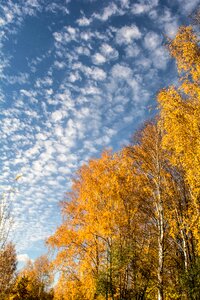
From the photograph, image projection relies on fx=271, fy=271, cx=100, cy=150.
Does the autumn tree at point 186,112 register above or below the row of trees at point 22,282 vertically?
above

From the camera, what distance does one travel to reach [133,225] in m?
15.8

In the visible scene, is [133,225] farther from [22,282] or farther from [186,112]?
[22,282]

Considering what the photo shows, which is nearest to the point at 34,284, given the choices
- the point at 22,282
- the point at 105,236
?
the point at 22,282

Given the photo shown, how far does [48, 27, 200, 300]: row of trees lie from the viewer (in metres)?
12.7

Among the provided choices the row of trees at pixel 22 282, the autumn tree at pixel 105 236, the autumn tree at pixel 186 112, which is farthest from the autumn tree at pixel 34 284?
the autumn tree at pixel 186 112

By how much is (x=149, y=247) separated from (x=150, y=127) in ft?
21.9

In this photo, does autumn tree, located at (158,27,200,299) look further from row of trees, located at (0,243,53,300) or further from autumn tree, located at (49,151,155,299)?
row of trees, located at (0,243,53,300)

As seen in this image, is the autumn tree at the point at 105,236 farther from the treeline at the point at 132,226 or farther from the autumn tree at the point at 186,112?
the autumn tree at the point at 186,112

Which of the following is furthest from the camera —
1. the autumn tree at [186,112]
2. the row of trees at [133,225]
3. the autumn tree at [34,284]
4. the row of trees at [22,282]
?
the autumn tree at [34,284]

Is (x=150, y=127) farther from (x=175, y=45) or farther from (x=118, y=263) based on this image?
(x=118, y=263)

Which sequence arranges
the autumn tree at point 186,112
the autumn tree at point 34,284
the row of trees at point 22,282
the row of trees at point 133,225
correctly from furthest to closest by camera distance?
the autumn tree at point 34,284 → the row of trees at point 22,282 → the row of trees at point 133,225 → the autumn tree at point 186,112

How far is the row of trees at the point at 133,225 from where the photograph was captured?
12.7 meters

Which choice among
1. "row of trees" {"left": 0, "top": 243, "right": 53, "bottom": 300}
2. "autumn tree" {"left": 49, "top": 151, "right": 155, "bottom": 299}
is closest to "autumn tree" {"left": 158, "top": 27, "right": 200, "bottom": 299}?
"autumn tree" {"left": 49, "top": 151, "right": 155, "bottom": 299}

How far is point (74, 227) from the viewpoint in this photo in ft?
54.4
